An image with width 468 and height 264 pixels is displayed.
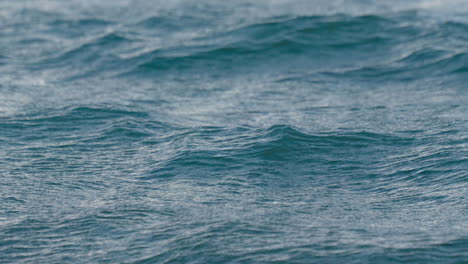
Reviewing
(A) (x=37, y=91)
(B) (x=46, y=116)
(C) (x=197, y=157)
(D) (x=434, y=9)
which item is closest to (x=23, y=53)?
(A) (x=37, y=91)

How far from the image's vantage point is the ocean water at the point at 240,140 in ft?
24.6

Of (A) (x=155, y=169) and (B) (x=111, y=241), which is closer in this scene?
(B) (x=111, y=241)

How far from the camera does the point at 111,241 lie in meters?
7.52

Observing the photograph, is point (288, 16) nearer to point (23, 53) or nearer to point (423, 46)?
point (423, 46)

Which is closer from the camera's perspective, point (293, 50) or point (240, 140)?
point (240, 140)

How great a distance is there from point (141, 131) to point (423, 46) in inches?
304

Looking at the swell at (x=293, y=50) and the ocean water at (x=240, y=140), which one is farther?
the swell at (x=293, y=50)

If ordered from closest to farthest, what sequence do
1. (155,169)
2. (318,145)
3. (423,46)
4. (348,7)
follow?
(155,169)
(318,145)
(423,46)
(348,7)

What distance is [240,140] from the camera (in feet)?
35.7

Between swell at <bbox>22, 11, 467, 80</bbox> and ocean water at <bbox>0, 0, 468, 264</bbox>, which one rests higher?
swell at <bbox>22, 11, 467, 80</bbox>

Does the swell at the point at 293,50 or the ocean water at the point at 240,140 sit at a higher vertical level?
the swell at the point at 293,50

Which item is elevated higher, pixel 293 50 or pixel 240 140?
pixel 293 50

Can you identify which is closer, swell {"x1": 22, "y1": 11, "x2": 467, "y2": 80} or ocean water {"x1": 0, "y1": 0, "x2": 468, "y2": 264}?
ocean water {"x1": 0, "y1": 0, "x2": 468, "y2": 264}

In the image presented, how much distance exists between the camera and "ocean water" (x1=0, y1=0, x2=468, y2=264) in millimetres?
7492
